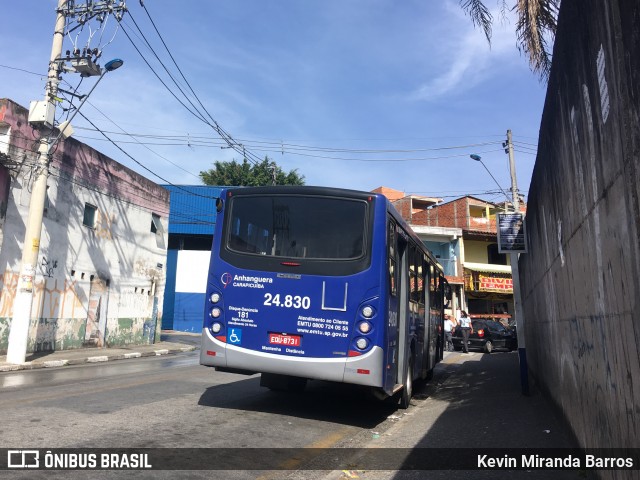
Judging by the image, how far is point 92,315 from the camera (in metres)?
19.7

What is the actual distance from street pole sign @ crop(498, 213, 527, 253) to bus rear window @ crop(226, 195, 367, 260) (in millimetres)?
4702

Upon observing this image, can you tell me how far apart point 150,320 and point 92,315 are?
170 inches

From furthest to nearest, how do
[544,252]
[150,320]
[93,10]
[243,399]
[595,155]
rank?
[150,320] → [93,10] → [243,399] → [544,252] → [595,155]

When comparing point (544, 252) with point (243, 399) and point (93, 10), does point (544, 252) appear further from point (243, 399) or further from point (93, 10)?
point (93, 10)

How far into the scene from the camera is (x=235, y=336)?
6.96 meters

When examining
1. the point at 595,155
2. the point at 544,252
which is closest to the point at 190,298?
the point at 544,252

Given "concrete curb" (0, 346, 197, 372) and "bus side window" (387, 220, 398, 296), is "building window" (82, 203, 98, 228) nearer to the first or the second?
"concrete curb" (0, 346, 197, 372)

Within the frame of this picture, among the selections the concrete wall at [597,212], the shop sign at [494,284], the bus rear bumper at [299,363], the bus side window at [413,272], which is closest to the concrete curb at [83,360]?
the bus rear bumper at [299,363]

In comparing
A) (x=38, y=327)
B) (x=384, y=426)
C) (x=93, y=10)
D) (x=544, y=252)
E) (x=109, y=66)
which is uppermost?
(x=93, y=10)

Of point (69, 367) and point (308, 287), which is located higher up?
point (308, 287)

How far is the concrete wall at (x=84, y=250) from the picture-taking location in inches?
616

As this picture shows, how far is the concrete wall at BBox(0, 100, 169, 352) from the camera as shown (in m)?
15.6

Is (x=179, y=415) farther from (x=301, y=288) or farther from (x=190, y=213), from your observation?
(x=190, y=213)

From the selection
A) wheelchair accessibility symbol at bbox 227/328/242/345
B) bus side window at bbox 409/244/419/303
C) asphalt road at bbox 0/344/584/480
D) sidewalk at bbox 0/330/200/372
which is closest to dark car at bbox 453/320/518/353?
asphalt road at bbox 0/344/584/480
